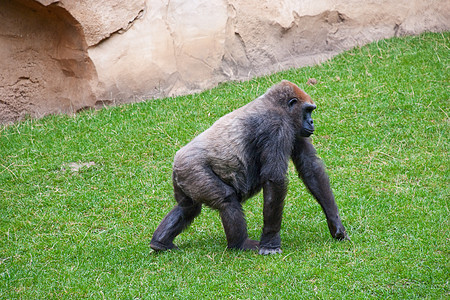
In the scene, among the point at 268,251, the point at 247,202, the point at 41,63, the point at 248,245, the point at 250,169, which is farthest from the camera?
the point at 41,63

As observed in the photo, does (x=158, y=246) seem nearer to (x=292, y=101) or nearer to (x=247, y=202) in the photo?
(x=247, y=202)

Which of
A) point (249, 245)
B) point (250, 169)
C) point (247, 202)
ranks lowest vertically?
point (247, 202)

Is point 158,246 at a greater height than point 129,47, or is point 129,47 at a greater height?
point 129,47

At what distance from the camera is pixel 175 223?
5480mm

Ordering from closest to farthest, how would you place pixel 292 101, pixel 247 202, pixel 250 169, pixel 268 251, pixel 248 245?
1. pixel 268 251
2. pixel 248 245
3. pixel 250 169
4. pixel 292 101
5. pixel 247 202

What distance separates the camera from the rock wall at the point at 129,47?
881cm

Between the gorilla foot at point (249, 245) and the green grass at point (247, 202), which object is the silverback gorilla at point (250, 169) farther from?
the green grass at point (247, 202)

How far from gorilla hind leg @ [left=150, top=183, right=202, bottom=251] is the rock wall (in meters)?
3.98

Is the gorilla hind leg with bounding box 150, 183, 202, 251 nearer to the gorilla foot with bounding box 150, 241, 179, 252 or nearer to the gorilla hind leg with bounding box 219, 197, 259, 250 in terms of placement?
the gorilla foot with bounding box 150, 241, 179, 252

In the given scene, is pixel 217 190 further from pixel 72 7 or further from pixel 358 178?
pixel 72 7

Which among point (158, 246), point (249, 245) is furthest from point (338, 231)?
point (158, 246)

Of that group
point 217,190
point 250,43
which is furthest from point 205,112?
point 217,190

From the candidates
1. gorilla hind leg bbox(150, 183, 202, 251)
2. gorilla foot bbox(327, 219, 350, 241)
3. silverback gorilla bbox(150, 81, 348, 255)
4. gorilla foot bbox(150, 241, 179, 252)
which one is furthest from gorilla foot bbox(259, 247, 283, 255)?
gorilla foot bbox(150, 241, 179, 252)

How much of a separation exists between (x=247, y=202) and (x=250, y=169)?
137 centimetres
